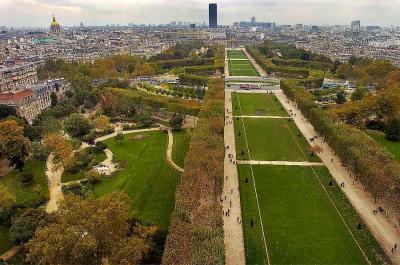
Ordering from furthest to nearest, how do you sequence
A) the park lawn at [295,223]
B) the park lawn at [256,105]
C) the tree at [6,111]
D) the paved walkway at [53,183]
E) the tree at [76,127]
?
1. the park lawn at [256,105]
2. the tree at [6,111]
3. the tree at [76,127]
4. the paved walkway at [53,183]
5. the park lawn at [295,223]

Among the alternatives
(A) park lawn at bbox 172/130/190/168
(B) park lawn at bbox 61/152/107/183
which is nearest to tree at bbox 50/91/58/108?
(A) park lawn at bbox 172/130/190/168

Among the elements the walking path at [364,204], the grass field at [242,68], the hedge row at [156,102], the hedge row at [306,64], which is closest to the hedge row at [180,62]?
the grass field at [242,68]

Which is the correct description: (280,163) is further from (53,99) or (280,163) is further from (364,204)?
(53,99)

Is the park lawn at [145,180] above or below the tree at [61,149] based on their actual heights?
below

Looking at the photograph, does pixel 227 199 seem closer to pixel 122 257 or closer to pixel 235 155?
pixel 235 155

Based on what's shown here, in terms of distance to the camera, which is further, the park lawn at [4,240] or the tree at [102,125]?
the tree at [102,125]

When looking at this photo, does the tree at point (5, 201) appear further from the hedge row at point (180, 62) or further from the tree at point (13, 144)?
the hedge row at point (180, 62)

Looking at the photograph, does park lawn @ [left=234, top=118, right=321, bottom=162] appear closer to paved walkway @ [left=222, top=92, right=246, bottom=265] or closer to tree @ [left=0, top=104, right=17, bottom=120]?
paved walkway @ [left=222, top=92, right=246, bottom=265]
